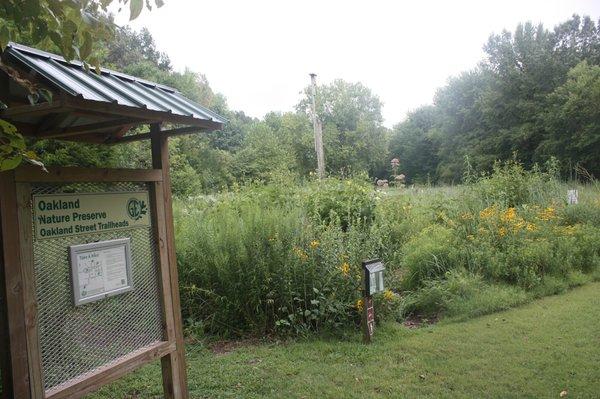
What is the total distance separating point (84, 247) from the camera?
9.09 ft

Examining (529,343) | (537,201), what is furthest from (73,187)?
(537,201)

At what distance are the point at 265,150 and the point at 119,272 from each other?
34776mm

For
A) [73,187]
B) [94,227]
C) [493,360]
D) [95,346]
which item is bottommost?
[493,360]

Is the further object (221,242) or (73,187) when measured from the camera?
(221,242)

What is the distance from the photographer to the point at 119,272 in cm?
299

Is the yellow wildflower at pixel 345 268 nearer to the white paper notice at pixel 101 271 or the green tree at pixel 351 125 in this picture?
the white paper notice at pixel 101 271

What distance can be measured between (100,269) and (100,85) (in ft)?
3.71

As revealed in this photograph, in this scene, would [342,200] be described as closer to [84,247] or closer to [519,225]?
[519,225]

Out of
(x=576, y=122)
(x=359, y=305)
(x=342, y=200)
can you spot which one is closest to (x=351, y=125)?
(x=576, y=122)

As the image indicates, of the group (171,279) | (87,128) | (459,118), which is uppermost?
(459,118)

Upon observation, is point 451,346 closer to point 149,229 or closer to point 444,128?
point 149,229

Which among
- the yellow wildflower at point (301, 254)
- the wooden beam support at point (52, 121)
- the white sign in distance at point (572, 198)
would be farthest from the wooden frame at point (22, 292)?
the white sign in distance at point (572, 198)

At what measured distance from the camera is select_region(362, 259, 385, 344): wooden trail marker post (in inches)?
183

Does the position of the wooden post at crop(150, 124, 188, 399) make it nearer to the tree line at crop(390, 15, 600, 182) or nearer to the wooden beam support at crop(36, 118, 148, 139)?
the wooden beam support at crop(36, 118, 148, 139)
